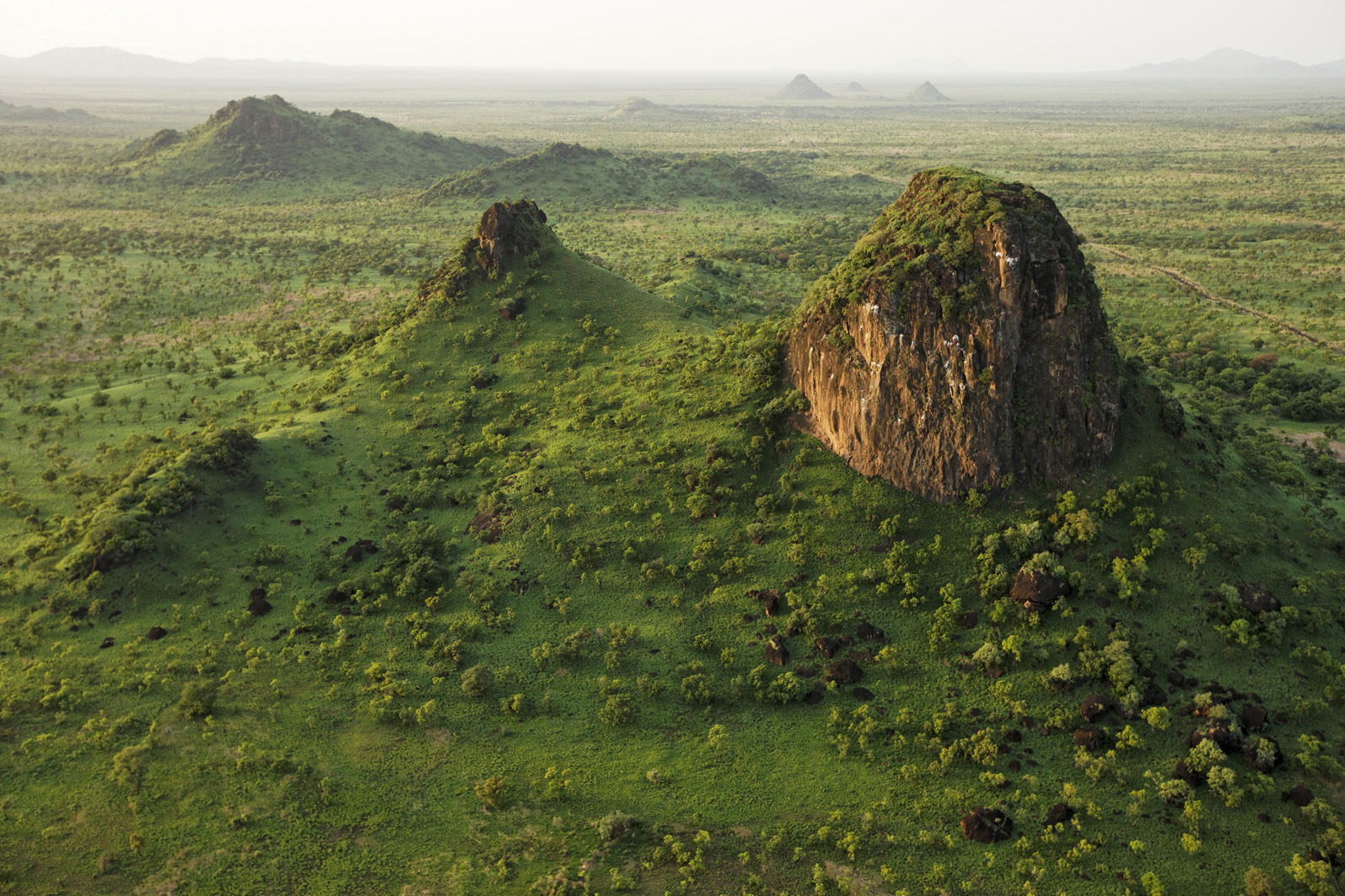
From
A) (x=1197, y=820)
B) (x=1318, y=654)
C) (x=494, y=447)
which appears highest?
(x=494, y=447)

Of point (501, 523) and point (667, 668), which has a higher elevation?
point (501, 523)

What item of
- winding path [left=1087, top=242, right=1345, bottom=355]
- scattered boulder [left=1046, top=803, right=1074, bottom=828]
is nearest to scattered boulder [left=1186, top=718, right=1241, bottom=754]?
→ scattered boulder [left=1046, top=803, right=1074, bottom=828]

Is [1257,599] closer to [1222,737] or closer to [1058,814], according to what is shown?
[1222,737]

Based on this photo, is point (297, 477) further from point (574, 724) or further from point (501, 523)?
point (574, 724)

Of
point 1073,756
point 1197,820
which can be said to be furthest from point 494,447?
point 1197,820

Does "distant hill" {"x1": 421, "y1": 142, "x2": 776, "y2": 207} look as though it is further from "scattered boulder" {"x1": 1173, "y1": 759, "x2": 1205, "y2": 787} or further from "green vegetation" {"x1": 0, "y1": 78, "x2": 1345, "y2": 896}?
"scattered boulder" {"x1": 1173, "y1": 759, "x2": 1205, "y2": 787}

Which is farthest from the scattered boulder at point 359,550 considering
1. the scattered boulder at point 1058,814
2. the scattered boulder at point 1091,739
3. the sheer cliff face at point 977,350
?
the scattered boulder at point 1091,739

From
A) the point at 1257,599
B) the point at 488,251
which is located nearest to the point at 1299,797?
the point at 1257,599
